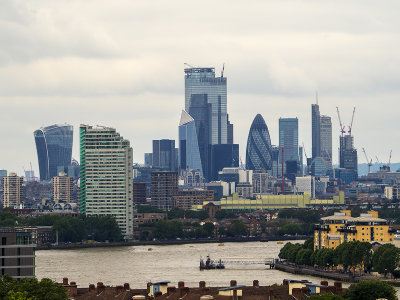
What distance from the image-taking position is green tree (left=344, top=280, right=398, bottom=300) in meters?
54.3

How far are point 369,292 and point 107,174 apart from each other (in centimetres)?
12904

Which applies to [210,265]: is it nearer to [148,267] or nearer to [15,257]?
[148,267]

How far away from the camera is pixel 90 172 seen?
18438 cm

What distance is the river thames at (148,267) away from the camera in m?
89.1

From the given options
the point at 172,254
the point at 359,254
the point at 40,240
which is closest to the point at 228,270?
the point at 359,254

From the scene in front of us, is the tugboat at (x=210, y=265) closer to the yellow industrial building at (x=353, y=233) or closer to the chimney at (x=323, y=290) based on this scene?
the yellow industrial building at (x=353, y=233)

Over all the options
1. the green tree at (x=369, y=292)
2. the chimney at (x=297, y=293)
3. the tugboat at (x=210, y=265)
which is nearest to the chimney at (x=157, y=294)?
the chimney at (x=297, y=293)

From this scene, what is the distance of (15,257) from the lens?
2437 inches

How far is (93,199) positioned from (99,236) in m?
18.3

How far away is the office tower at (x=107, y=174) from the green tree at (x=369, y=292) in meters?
124

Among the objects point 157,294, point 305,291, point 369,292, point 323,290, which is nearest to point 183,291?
point 157,294

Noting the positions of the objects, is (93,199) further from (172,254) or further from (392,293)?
(392,293)

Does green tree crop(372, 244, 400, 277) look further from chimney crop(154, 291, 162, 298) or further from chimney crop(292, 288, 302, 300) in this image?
chimney crop(154, 291, 162, 298)

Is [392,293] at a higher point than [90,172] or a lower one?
lower
